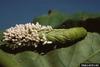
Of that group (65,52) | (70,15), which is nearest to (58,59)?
(65,52)

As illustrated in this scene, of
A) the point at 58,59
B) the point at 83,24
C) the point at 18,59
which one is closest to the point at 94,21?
the point at 83,24

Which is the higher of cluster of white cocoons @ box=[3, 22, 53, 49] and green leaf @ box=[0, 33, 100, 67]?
cluster of white cocoons @ box=[3, 22, 53, 49]

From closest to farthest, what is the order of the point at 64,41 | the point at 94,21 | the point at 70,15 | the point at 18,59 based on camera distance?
the point at 18,59 < the point at 64,41 < the point at 94,21 < the point at 70,15

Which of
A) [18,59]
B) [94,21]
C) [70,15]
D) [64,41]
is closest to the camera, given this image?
[18,59]

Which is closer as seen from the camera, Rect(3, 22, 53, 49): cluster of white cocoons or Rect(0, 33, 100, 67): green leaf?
Rect(0, 33, 100, 67): green leaf

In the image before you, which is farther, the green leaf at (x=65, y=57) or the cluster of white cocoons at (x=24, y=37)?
the cluster of white cocoons at (x=24, y=37)

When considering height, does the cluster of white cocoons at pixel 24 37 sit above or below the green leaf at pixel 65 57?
above

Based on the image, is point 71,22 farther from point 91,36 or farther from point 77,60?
point 77,60

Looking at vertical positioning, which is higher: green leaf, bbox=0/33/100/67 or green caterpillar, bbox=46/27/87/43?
green caterpillar, bbox=46/27/87/43

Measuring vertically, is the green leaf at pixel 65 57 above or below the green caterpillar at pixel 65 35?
below

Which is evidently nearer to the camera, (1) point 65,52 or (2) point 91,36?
(1) point 65,52

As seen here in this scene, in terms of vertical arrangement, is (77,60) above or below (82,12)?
below
